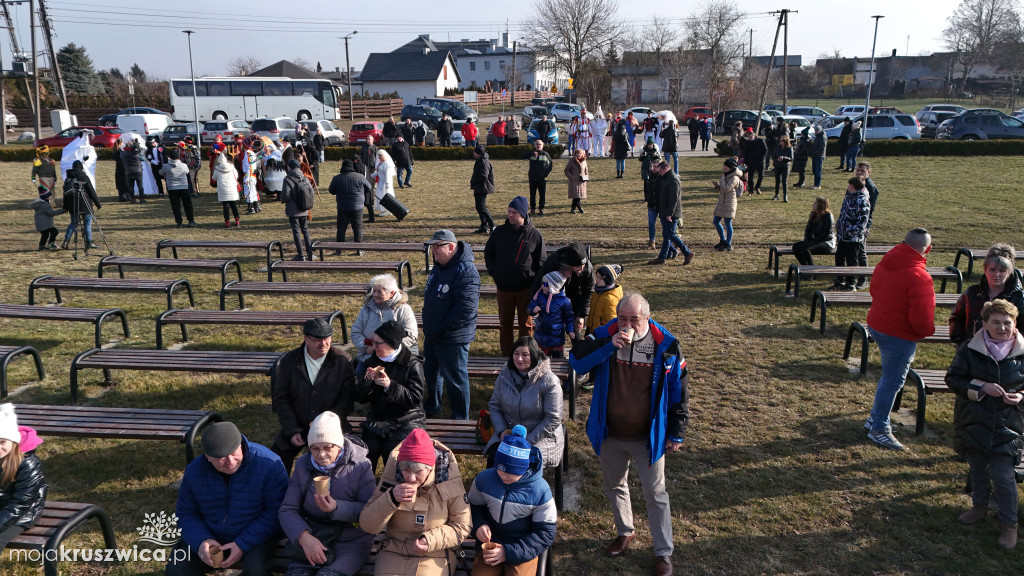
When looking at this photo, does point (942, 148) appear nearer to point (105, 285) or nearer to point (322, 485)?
point (105, 285)

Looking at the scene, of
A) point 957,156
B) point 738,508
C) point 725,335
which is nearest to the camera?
point 738,508

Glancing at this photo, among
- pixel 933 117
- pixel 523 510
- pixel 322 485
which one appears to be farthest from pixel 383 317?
pixel 933 117

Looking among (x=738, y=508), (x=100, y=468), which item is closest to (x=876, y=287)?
(x=738, y=508)

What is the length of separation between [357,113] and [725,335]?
165 ft

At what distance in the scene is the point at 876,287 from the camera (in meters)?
5.83

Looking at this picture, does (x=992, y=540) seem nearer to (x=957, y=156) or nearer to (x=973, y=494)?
(x=973, y=494)

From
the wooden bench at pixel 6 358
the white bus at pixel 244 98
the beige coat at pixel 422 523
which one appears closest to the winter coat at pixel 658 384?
the beige coat at pixel 422 523

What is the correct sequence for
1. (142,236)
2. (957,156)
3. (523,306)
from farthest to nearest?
(957,156)
(142,236)
(523,306)

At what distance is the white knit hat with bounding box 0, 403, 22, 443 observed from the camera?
3.84m

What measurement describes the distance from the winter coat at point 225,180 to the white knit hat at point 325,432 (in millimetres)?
12484

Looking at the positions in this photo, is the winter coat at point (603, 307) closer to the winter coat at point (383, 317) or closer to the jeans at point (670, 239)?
the winter coat at point (383, 317)

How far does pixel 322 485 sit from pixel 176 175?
515 inches

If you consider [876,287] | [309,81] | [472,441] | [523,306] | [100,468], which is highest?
[309,81]

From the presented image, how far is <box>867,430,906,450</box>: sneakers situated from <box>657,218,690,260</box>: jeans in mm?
5763
